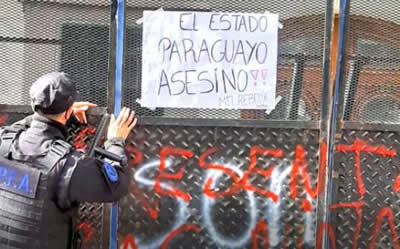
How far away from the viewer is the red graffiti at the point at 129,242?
Answer: 340 centimetres

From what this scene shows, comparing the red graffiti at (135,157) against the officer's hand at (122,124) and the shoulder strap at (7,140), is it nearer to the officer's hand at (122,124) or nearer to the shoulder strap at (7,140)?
the officer's hand at (122,124)

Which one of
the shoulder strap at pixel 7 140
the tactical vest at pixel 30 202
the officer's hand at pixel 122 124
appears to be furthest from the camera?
the officer's hand at pixel 122 124

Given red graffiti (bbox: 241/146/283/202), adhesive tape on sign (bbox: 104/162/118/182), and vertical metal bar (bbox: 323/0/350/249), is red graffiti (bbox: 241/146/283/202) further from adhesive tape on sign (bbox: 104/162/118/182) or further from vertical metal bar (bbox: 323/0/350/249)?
adhesive tape on sign (bbox: 104/162/118/182)

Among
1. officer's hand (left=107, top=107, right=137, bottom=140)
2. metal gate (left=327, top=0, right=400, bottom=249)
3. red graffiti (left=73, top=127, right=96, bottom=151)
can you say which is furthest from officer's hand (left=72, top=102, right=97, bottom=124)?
metal gate (left=327, top=0, right=400, bottom=249)

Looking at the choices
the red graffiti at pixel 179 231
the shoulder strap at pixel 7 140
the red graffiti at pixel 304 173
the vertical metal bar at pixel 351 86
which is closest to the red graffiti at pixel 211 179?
the red graffiti at pixel 179 231

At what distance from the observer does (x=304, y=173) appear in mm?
3451

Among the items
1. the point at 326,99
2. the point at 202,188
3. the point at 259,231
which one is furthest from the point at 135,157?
the point at 326,99

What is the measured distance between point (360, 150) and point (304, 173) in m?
0.38

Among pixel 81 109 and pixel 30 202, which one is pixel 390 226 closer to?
pixel 81 109

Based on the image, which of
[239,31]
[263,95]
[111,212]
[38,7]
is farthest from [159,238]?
[38,7]

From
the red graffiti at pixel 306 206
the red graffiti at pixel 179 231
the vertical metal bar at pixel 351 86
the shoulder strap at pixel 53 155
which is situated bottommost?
the red graffiti at pixel 179 231

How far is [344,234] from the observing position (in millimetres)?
3494

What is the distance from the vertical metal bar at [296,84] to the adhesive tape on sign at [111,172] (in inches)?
48.0

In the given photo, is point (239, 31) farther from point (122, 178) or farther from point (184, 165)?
point (122, 178)
